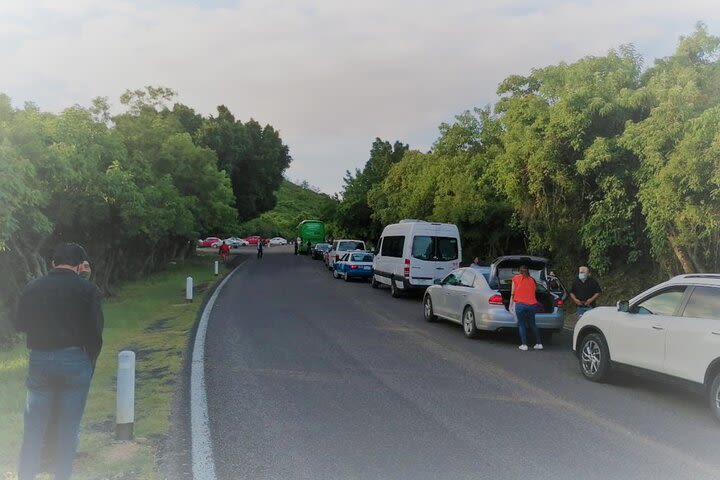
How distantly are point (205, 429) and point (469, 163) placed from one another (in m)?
25.5

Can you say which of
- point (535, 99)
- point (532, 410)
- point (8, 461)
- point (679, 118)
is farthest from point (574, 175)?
point (8, 461)

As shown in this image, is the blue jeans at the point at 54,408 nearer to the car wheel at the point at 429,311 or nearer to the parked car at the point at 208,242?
the car wheel at the point at 429,311

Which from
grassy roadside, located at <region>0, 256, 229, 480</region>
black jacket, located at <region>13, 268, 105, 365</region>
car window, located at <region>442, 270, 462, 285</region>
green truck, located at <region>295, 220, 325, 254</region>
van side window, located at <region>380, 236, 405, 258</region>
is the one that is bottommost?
grassy roadside, located at <region>0, 256, 229, 480</region>

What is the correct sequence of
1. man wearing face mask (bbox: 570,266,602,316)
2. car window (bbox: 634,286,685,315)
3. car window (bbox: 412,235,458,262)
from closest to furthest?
car window (bbox: 634,286,685,315) → man wearing face mask (bbox: 570,266,602,316) → car window (bbox: 412,235,458,262)

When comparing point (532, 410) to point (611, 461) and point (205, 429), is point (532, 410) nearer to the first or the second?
point (611, 461)

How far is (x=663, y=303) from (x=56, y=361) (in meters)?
7.13

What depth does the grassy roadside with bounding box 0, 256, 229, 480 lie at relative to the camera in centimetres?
568

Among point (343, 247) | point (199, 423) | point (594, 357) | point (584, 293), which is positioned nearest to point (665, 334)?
point (594, 357)

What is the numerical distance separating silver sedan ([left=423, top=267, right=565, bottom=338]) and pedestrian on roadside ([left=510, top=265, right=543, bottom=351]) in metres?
0.59

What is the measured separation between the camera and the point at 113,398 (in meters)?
8.09

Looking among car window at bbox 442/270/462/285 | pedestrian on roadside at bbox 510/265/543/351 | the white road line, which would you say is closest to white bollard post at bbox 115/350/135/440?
the white road line

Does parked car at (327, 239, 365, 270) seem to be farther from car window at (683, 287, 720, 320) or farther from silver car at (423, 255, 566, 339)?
car window at (683, 287, 720, 320)

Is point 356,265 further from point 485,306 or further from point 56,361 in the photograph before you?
point 56,361

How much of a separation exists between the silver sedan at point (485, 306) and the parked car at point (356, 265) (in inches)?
633
